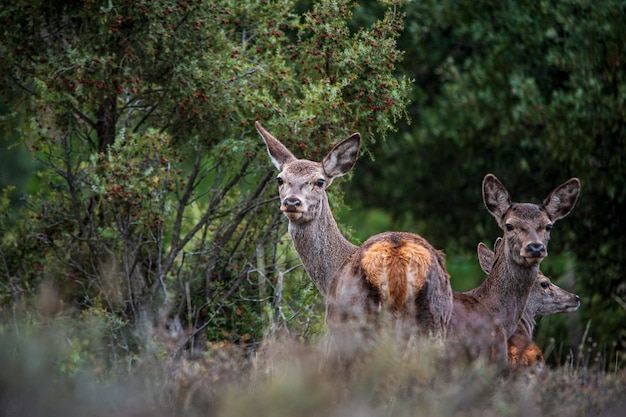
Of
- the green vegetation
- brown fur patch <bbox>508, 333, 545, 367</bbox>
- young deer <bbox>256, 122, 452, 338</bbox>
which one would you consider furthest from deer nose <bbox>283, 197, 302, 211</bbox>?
brown fur patch <bbox>508, 333, 545, 367</bbox>

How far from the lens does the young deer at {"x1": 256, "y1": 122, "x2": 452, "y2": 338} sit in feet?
22.5

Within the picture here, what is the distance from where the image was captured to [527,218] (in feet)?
27.9

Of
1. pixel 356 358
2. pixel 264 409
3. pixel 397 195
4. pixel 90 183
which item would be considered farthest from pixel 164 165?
pixel 397 195

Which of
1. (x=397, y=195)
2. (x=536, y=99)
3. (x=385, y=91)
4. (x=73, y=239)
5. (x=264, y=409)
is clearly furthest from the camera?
(x=397, y=195)

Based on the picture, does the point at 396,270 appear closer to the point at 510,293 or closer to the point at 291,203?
the point at 291,203

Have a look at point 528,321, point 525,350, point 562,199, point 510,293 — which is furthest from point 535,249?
point 528,321

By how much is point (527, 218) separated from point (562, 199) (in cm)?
46

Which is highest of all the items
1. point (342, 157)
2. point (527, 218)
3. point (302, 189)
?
point (342, 157)

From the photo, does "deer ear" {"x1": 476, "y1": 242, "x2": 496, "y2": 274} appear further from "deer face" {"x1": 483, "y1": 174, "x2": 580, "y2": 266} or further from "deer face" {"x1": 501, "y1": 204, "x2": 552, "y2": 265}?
"deer face" {"x1": 501, "y1": 204, "x2": 552, "y2": 265}

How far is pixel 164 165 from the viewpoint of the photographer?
9688 millimetres

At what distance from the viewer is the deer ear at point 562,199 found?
8695 mm

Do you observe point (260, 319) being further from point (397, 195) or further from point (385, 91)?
point (397, 195)

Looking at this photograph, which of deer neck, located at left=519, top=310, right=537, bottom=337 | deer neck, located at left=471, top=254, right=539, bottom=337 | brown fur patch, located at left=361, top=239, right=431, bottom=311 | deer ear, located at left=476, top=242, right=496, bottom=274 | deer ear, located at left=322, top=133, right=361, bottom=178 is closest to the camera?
brown fur patch, located at left=361, top=239, right=431, bottom=311

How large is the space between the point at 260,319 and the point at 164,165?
1.67m
